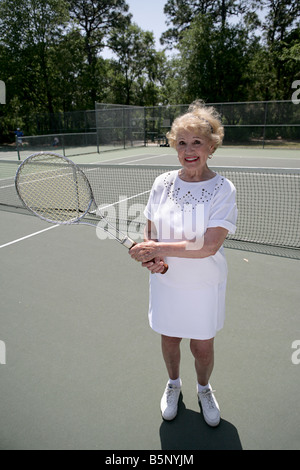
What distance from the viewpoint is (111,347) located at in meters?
2.81

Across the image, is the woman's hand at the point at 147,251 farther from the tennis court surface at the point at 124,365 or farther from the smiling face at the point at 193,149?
the tennis court surface at the point at 124,365

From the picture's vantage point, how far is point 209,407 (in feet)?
7.08

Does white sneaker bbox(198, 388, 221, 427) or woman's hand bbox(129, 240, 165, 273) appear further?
white sneaker bbox(198, 388, 221, 427)

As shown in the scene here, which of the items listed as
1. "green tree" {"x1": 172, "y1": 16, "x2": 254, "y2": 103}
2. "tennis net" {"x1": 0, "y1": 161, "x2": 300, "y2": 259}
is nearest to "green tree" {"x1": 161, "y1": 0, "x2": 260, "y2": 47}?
"green tree" {"x1": 172, "y1": 16, "x2": 254, "y2": 103}

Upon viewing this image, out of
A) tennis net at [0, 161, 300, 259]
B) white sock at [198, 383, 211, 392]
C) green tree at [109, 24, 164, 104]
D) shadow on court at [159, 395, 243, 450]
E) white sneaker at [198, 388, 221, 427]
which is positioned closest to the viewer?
shadow on court at [159, 395, 243, 450]

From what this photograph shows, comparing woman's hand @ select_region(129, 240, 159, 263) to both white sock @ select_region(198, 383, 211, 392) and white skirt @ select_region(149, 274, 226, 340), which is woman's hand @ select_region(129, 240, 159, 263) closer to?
white skirt @ select_region(149, 274, 226, 340)

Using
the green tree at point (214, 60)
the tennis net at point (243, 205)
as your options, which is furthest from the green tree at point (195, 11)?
the tennis net at point (243, 205)

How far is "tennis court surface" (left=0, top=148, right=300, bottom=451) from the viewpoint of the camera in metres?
2.05

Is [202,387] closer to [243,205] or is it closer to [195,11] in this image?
[243,205]

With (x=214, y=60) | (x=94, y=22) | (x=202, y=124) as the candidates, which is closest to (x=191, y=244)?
(x=202, y=124)

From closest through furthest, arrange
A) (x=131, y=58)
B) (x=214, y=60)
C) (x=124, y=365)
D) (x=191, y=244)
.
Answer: (x=191, y=244)
(x=124, y=365)
(x=214, y=60)
(x=131, y=58)

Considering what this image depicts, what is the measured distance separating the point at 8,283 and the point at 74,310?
1.15 m

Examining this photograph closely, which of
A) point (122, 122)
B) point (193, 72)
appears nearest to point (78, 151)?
point (122, 122)

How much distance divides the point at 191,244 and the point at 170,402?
1159 mm
